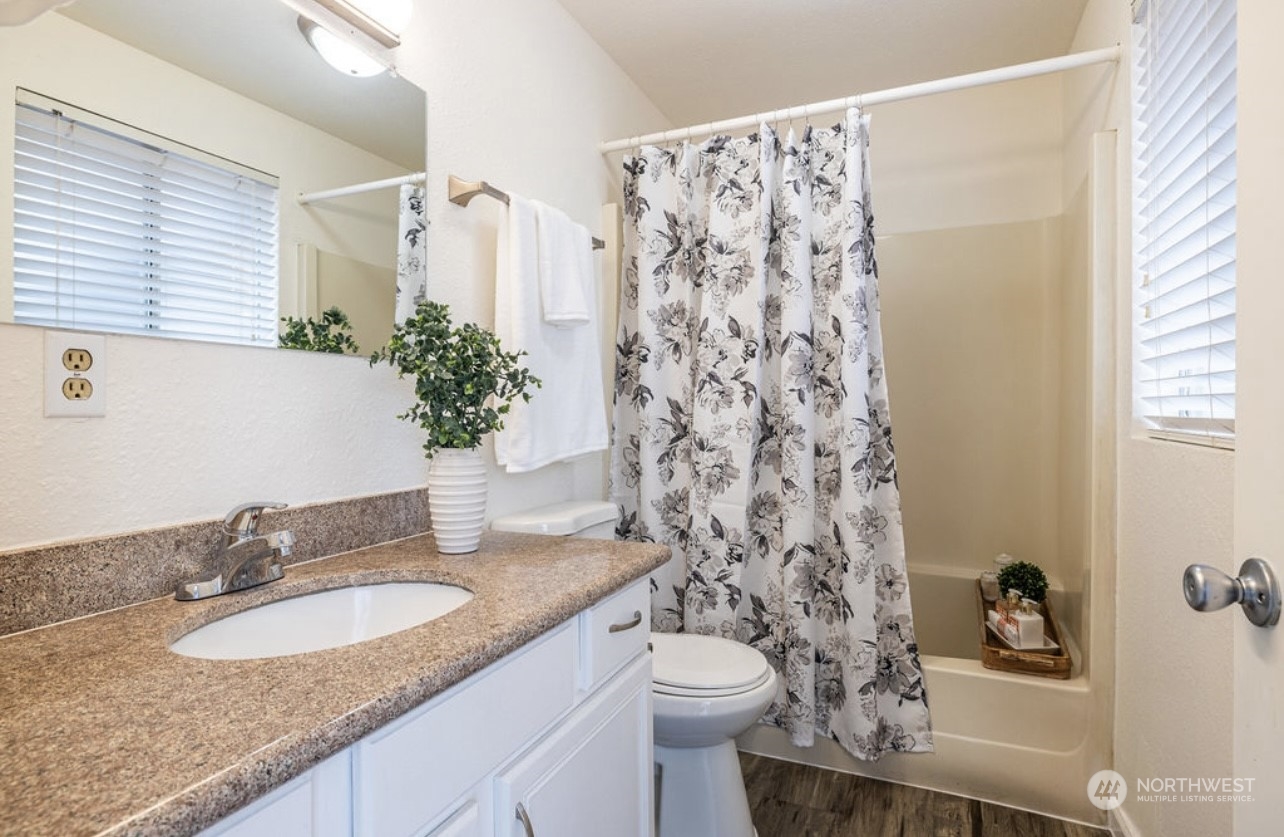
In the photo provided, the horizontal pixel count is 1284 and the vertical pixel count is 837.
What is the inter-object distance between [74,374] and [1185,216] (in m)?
1.88

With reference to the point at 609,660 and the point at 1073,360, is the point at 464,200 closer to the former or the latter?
the point at 609,660

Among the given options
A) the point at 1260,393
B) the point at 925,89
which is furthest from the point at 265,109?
the point at 925,89

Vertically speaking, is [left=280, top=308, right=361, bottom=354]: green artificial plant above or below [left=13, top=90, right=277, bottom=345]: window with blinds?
below

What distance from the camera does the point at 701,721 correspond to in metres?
1.44

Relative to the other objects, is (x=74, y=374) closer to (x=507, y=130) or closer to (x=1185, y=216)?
(x=507, y=130)

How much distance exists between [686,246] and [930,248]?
128cm

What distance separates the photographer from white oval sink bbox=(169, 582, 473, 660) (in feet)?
2.88

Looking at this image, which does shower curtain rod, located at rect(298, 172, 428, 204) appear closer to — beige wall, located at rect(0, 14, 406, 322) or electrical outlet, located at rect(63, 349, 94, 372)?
beige wall, located at rect(0, 14, 406, 322)

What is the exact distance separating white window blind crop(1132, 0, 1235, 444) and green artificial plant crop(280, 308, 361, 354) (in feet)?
5.09

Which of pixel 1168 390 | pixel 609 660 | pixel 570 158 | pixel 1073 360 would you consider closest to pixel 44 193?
pixel 609 660

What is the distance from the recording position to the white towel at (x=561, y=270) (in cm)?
165

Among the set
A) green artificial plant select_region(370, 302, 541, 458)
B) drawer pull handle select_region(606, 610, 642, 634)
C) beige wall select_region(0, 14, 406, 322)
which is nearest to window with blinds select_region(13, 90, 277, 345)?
beige wall select_region(0, 14, 406, 322)

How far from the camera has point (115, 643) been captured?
29.7 inches

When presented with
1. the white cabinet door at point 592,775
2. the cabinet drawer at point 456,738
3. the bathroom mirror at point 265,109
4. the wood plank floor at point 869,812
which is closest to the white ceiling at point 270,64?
the bathroom mirror at point 265,109
